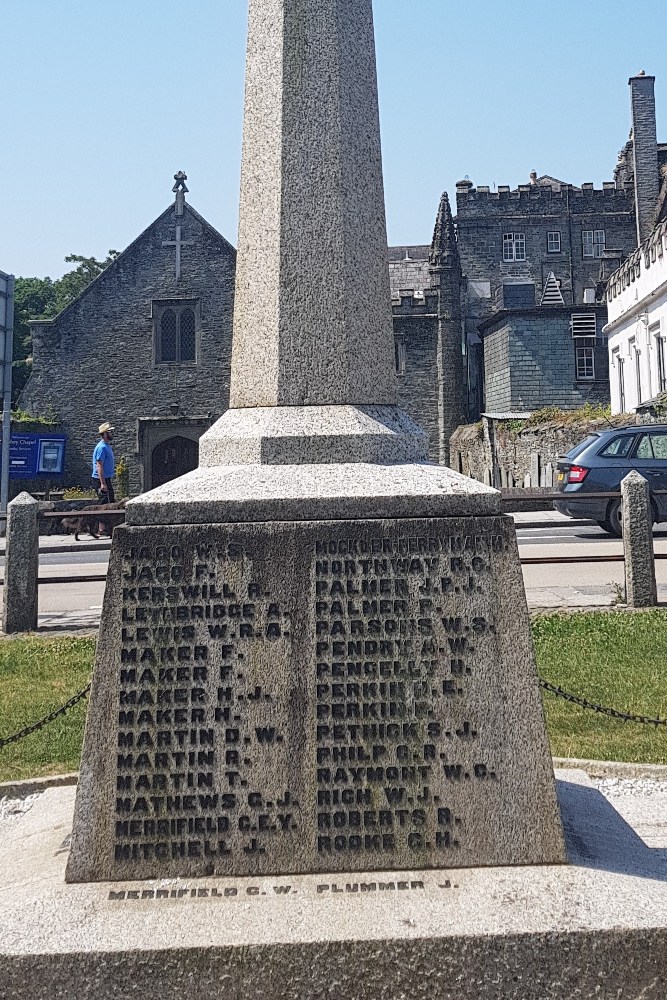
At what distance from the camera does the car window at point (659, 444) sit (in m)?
15.3

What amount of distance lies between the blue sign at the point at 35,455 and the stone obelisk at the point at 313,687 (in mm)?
29388

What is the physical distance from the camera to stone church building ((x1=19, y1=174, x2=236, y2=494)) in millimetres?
34594

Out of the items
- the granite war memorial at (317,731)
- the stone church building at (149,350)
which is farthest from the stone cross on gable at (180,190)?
the granite war memorial at (317,731)

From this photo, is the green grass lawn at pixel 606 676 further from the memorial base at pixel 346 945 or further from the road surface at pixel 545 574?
the memorial base at pixel 346 945

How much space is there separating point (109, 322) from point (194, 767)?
34.2m

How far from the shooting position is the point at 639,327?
2794 centimetres

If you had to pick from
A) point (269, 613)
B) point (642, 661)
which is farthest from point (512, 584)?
point (642, 661)

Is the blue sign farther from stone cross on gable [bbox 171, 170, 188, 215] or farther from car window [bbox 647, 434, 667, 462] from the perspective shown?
car window [bbox 647, 434, 667, 462]

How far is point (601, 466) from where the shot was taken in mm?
15047

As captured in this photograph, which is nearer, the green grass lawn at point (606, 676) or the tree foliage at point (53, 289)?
the green grass lawn at point (606, 676)

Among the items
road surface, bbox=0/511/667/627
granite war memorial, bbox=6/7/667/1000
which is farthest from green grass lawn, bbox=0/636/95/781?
granite war memorial, bbox=6/7/667/1000

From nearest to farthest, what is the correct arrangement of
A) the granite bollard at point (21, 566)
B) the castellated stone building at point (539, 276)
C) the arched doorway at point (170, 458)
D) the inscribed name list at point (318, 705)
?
1. the inscribed name list at point (318, 705)
2. the granite bollard at point (21, 566)
3. the arched doorway at point (170, 458)
4. the castellated stone building at point (539, 276)

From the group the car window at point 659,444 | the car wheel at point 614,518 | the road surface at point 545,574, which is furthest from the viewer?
the car window at point 659,444

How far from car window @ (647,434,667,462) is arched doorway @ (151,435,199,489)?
2177cm
